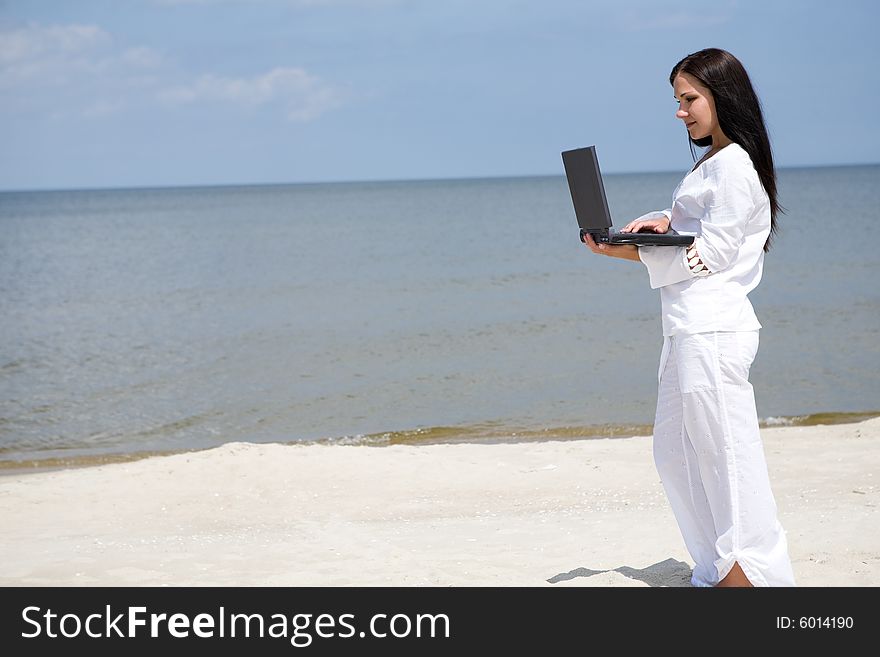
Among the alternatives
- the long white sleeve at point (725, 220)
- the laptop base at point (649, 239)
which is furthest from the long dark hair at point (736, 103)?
the laptop base at point (649, 239)

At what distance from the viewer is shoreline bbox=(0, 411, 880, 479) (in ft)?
32.8

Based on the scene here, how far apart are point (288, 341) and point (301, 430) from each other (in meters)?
5.19

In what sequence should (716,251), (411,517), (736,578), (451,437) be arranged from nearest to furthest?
(716,251) < (736,578) < (411,517) < (451,437)

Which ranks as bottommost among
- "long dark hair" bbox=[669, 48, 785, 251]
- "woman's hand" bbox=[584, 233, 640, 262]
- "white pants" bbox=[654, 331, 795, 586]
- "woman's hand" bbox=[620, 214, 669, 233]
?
"white pants" bbox=[654, 331, 795, 586]

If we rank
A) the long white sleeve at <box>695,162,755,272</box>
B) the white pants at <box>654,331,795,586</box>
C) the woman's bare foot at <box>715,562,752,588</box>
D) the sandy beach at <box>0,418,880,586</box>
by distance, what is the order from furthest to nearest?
the sandy beach at <box>0,418,880,586</box> < the woman's bare foot at <box>715,562,752,588</box> < the white pants at <box>654,331,795,586</box> < the long white sleeve at <box>695,162,755,272</box>

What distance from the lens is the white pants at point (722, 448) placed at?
3.56 meters

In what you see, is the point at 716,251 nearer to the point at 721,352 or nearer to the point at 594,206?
the point at 721,352

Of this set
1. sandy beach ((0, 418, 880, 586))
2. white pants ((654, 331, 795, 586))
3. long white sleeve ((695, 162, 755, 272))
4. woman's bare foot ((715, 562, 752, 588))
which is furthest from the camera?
sandy beach ((0, 418, 880, 586))

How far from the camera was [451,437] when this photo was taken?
10523 millimetres

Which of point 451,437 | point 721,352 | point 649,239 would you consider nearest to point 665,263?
point 649,239

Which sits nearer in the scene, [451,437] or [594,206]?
[594,206]

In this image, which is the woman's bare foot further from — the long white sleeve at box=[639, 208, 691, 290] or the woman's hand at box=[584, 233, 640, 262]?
the woman's hand at box=[584, 233, 640, 262]

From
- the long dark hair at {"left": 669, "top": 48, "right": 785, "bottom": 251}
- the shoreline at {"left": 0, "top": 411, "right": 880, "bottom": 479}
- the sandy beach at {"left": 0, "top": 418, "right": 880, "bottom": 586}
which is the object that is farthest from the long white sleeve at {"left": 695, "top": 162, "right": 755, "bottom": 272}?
the shoreline at {"left": 0, "top": 411, "right": 880, "bottom": 479}

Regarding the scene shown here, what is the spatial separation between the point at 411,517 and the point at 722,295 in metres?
3.55
